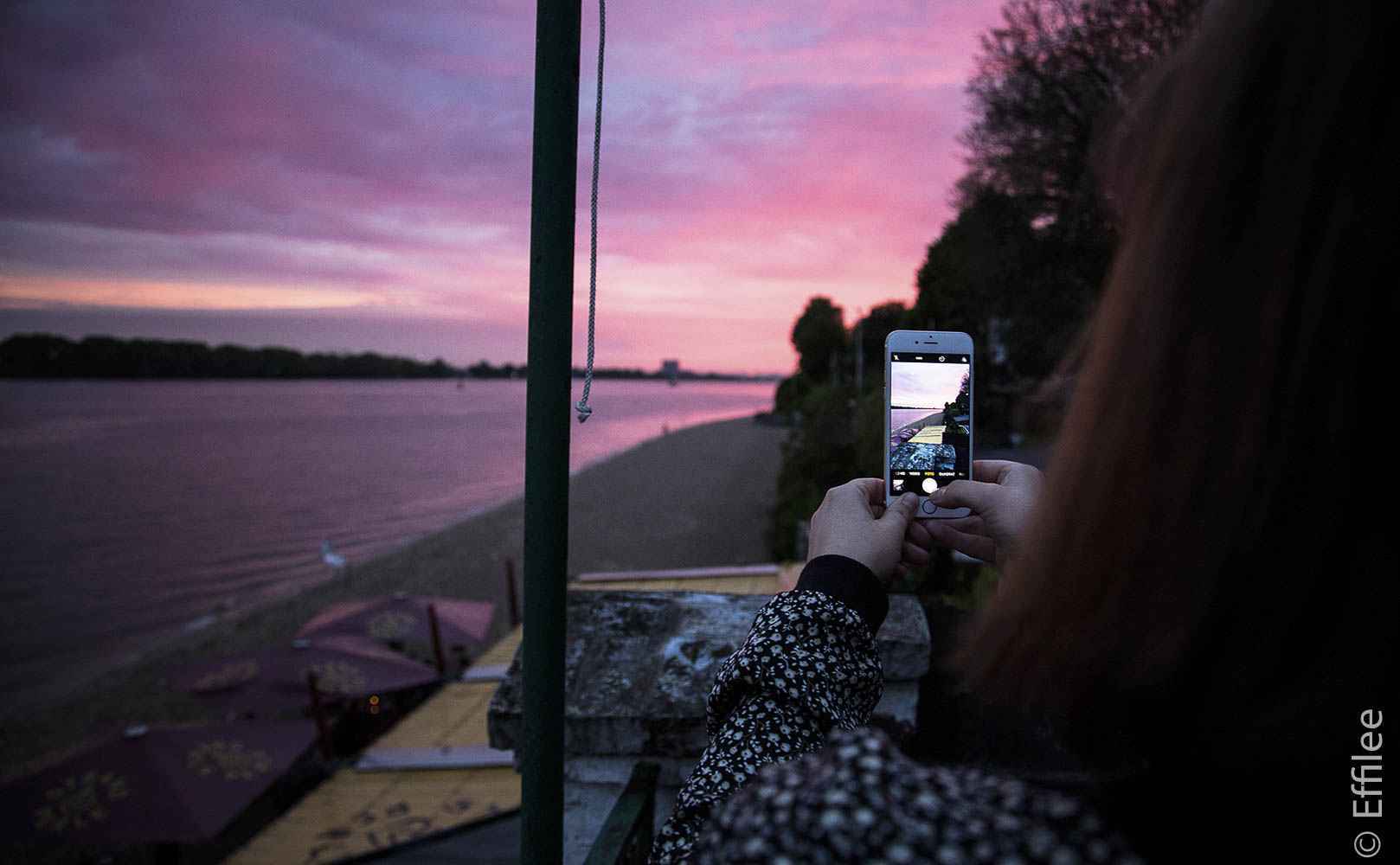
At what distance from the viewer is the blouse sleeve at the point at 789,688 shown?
103cm

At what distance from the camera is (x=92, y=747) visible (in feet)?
23.7

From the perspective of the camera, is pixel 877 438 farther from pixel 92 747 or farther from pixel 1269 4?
pixel 92 747

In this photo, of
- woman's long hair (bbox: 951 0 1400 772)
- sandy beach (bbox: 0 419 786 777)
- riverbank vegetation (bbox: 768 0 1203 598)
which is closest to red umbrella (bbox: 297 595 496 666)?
sandy beach (bbox: 0 419 786 777)

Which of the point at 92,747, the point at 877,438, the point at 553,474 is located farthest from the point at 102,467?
the point at 553,474

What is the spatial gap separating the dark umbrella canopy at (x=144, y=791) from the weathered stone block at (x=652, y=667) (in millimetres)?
6348

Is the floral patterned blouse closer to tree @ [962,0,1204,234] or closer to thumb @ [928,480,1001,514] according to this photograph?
thumb @ [928,480,1001,514]

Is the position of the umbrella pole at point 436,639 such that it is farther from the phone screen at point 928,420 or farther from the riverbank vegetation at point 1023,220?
the phone screen at point 928,420

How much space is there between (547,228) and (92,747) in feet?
29.1

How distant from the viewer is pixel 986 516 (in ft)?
4.32

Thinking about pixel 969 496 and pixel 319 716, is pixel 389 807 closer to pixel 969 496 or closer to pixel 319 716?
pixel 319 716

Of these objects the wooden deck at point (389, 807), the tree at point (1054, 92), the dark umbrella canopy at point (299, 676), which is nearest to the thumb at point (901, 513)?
the wooden deck at point (389, 807)

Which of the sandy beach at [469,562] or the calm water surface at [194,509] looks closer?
the sandy beach at [469,562]

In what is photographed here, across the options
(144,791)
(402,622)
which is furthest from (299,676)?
(144,791)

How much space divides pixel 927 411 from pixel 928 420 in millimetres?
22
